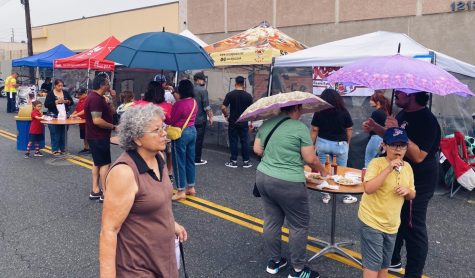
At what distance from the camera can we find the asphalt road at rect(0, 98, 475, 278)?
3.92 meters

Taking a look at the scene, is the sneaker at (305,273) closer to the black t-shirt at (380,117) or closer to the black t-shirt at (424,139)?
the black t-shirt at (424,139)

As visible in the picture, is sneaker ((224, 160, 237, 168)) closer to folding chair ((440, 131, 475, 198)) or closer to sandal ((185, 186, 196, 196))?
sandal ((185, 186, 196, 196))

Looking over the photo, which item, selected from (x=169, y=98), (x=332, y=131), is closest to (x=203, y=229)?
(x=332, y=131)

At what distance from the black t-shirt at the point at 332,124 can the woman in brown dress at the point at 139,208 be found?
3.68 metres

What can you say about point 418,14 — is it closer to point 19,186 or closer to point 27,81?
point 19,186

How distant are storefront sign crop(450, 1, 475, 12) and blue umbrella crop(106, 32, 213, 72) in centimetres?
975

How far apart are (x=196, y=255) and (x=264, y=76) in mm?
7263

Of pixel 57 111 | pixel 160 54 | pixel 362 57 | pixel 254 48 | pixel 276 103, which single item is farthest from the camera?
pixel 57 111

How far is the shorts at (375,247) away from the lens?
A: 311cm

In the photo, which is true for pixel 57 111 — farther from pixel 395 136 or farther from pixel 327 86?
pixel 395 136

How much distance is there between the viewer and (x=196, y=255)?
4164mm

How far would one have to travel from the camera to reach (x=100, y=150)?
5723 millimetres

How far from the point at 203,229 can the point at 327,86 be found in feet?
14.9

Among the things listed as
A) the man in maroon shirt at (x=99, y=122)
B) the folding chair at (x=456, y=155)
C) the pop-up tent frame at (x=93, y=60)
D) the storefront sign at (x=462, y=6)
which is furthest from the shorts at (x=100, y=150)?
the storefront sign at (x=462, y=6)
